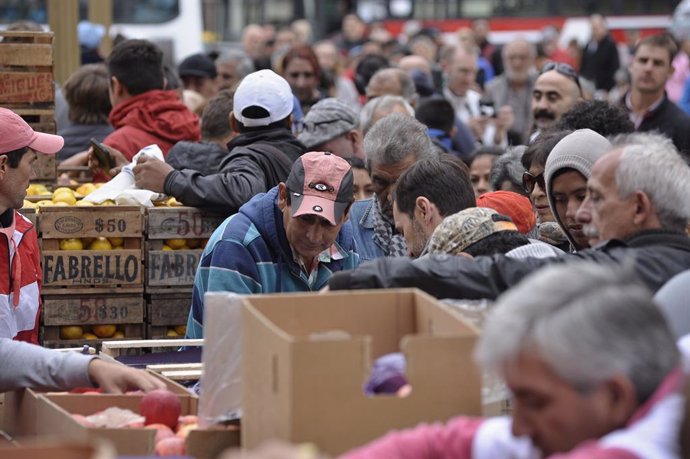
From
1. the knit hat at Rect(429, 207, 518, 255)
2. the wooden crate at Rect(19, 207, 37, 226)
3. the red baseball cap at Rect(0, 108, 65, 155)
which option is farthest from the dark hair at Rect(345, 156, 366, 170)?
the knit hat at Rect(429, 207, 518, 255)

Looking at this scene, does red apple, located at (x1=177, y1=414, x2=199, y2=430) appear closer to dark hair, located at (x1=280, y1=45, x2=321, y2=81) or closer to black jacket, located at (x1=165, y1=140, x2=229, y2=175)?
black jacket, located at (x1=165, y1=140, x2=229, y2=175)

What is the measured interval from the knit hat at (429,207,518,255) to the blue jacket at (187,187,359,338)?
1051mm

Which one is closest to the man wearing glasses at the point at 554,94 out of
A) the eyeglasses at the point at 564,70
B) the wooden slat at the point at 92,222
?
the eyeglasses at the point at 564,70

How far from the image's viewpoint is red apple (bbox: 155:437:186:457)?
3.45 meters

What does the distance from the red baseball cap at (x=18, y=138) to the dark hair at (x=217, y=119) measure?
1.81 metres

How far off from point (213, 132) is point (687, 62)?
1242 centimetres

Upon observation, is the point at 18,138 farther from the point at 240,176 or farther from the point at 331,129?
the point at 331,129

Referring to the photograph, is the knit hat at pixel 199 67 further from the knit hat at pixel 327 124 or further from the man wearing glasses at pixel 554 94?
the knit hat at pixel 327 124

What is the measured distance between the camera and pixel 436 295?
3.78 meters

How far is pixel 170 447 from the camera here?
3467 mm

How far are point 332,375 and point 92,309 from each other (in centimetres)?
409

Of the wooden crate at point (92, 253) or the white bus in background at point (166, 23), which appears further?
the white bus in background at point (166, 23)

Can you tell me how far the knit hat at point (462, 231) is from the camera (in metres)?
4.34

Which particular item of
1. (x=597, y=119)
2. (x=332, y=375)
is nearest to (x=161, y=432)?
(x=332, y=375)
